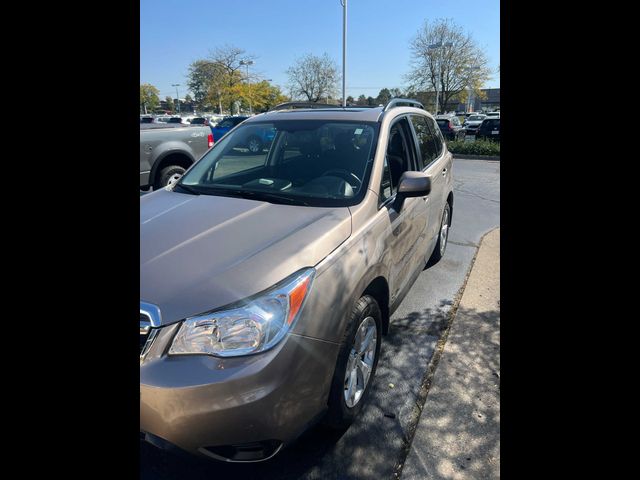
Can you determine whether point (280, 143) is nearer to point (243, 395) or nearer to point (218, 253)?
point (218, 253)

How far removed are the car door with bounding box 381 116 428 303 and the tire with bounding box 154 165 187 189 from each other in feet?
19.0

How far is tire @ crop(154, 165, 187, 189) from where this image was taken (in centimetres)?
816

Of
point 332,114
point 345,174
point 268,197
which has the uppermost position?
point 332,114

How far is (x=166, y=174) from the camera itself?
830 centimetres

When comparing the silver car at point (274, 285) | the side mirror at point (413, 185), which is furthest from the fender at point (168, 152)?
the side mirror at point (413, 185)

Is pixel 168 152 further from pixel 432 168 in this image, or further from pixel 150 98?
pixel 150 98

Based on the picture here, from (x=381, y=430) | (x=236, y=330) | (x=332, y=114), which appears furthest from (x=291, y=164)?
(x=381, y=430)

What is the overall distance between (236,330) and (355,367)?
900 millimetres

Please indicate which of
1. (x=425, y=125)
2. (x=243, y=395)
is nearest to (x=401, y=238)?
(x=243, y=395)

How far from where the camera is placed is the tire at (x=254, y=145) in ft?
12.4

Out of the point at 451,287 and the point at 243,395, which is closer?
the point at 243,395

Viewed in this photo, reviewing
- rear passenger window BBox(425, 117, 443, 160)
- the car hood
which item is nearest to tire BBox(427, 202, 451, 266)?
rear passenger window BBox(425, 117, 443, 160)

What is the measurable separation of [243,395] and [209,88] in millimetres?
42595

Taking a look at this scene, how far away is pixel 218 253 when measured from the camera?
2.15m
